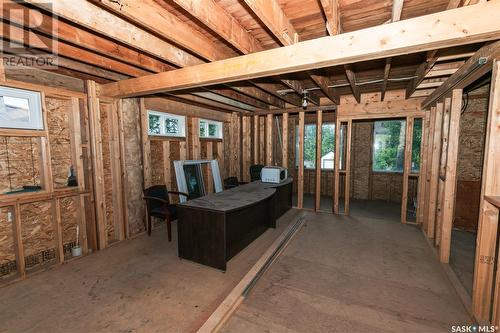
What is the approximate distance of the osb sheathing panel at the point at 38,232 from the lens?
259 cm

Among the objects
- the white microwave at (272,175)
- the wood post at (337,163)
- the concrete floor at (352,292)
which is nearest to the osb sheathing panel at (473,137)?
the concrete floor at (352,292)

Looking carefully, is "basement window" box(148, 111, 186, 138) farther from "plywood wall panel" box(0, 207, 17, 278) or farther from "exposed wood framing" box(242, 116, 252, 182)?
"plywood wall panel" box(0, 207, 17, 278)

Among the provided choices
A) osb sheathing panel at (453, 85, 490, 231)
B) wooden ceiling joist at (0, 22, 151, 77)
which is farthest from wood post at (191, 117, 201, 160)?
osb sheathing panel at (453, 85, 490, 231)

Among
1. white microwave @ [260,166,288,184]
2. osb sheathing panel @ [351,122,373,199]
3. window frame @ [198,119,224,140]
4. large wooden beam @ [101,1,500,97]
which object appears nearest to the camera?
large wooden beam @ [101,1,500,97]

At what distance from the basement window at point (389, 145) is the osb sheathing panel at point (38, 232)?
23.8ft

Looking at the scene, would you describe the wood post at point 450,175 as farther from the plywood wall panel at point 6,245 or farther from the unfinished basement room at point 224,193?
the plywood wall panel at point 6,245

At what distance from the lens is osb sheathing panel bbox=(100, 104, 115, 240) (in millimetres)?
3295

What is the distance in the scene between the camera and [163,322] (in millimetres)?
1873

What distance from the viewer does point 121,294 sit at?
223 cm

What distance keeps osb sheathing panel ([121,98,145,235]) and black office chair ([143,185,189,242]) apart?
0.23 meters

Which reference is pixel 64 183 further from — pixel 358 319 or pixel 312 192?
pixel 312 192

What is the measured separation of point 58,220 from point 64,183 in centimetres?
50

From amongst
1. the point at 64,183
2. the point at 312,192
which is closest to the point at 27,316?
the point at 64,183

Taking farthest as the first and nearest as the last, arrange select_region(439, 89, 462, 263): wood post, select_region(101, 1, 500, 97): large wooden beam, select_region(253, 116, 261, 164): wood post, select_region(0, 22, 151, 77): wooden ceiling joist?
select_region(253, 116, 261, 164): wood post < select_region(439, 89, 462, 263): wood post < select_region(0, 22, 151, 77): wooden ceiling joist < select_region(101, 1, 500, 97): large wooden beam
